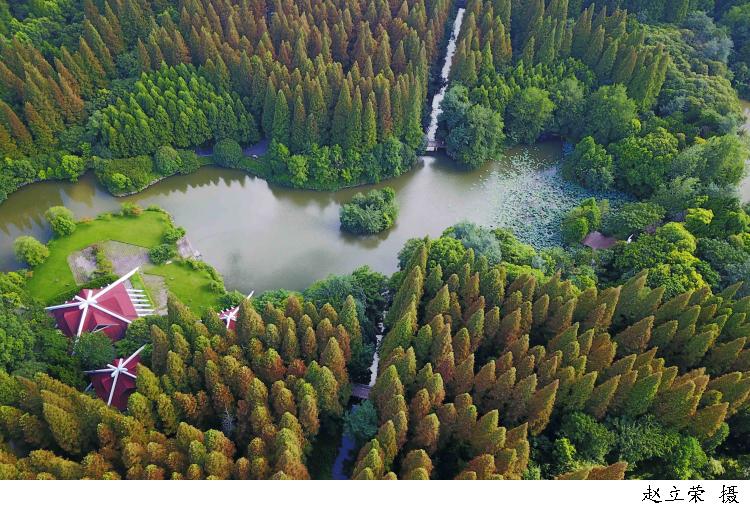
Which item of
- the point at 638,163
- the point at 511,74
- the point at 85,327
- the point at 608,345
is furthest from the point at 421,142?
the point at 85,327

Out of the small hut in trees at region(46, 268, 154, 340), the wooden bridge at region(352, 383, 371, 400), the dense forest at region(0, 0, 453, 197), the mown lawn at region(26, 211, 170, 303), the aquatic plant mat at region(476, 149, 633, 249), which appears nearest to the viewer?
the wooden bridge at region(352, 383, 371, 400)

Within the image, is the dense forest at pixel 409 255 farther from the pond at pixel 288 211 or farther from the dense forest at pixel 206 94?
the pond at pixel 288 211

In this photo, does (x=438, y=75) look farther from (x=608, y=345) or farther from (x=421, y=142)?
(x=608, y=345)

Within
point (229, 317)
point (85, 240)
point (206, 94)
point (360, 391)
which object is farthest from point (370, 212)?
point (85, 240)

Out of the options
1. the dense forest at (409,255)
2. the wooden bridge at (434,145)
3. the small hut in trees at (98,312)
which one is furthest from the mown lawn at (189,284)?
the wooden bridge at (434,145)

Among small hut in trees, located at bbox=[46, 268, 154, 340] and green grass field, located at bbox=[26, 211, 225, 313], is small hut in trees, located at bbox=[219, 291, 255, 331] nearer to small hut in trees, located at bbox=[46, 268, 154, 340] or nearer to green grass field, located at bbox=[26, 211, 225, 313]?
green grass field, located at bbox=[26, 211, 225, 313]

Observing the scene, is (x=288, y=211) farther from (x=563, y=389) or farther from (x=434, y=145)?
(x=563, y=389)

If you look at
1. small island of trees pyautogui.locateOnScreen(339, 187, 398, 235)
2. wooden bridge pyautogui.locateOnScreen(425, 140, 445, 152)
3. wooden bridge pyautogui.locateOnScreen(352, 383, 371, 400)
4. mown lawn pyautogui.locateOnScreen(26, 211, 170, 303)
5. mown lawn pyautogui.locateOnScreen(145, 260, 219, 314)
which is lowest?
wooden bridge pyautogui.locateOnScreen(352, 383, 371, 400)

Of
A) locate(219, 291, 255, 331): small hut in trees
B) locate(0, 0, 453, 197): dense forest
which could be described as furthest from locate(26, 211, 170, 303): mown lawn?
locate(219, 291, 255, 331): small hut in trees
